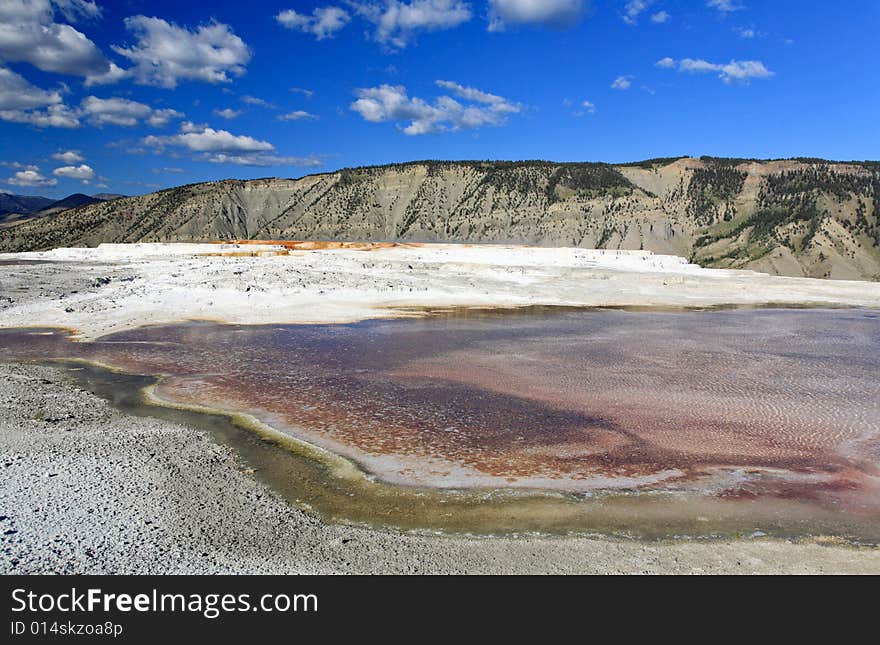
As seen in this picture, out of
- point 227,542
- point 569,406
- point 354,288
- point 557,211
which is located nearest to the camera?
point 227,542

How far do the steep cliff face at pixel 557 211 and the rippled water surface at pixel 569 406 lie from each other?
1687 inches

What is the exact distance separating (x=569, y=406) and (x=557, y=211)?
70775 millimetres

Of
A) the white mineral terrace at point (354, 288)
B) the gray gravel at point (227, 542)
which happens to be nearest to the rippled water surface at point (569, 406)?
the gray gravel at point (227, 542)

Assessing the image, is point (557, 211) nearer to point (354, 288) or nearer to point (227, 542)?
point (354, 288)

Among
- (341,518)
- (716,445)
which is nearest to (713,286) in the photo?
(716,445)

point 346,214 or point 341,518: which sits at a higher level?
point 346,214

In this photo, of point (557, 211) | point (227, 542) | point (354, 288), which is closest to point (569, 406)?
point (227, 542)

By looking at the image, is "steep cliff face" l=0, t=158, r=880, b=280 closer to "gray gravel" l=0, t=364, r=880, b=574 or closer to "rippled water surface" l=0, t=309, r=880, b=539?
"rippled water surface" l=0, t=309, r=880, b=539

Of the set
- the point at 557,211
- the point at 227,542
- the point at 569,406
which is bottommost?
the point at 227,542

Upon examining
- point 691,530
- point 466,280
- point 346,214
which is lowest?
point 691,530

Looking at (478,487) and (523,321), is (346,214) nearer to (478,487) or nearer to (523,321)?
(523,321)

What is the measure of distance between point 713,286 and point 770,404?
28.3 metres

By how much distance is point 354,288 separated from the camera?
30.4 meters

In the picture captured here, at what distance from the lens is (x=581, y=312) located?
26922mm
